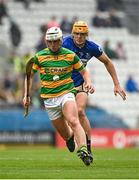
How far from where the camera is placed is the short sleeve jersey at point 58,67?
13.2m

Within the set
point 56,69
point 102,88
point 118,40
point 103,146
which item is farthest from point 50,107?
point 118,40

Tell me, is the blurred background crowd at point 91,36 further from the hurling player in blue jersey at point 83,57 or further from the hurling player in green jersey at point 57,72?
the hurling player in green jersey at point 57,72

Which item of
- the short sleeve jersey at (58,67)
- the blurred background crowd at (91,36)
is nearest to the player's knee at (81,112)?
the short sleeve jersey at (58,67)

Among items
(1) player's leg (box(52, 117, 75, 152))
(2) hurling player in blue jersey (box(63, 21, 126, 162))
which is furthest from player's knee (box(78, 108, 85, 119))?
(1) player's leg (box(52, 117, 75, 152))

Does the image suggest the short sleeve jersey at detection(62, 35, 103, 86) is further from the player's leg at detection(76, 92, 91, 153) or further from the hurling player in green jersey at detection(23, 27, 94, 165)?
the hurling player in green jersey at detection(23, 27, 94, 165)

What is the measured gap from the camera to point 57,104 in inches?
526

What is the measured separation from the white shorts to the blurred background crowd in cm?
1434

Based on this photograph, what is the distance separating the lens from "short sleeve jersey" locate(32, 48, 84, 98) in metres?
13.2

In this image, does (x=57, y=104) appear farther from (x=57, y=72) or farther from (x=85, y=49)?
(x=85, y=49)

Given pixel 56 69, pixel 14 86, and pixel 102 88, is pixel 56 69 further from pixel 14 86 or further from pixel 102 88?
pixel 102 88

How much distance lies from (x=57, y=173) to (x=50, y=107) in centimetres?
220

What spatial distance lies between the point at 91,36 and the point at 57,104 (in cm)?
2102

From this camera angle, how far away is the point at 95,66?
109 ft

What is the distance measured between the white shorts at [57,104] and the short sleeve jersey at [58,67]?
0.09 meters
